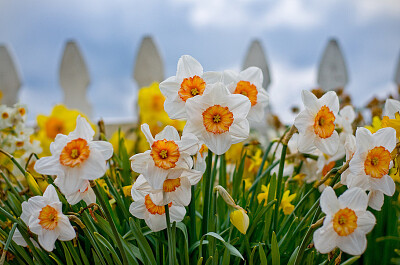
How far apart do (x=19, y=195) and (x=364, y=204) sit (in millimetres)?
580

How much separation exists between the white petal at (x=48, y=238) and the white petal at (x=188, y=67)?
28 centimetres

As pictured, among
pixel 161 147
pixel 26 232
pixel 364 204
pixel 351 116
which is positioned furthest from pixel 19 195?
pixel 351 116

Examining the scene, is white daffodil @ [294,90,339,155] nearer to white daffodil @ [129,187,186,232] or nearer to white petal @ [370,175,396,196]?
white petal @ [370,175,396,196]

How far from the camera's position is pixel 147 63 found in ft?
10.7

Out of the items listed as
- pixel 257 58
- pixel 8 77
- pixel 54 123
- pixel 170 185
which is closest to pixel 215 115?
pixel 170 185

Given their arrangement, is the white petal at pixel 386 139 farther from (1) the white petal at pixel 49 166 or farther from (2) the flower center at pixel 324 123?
(1) the white petal at pixel 49 166

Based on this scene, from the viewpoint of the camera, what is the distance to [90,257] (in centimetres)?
76

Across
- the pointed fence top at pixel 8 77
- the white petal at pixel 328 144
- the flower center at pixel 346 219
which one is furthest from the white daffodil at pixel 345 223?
the pointed fence top at pixel 8 77

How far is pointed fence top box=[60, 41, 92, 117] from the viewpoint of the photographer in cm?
329

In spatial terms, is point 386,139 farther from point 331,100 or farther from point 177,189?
point 177,189

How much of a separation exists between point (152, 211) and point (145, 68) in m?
2.70

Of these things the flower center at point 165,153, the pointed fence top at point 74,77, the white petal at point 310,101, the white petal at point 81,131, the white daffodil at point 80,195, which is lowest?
the pointed fence top at point 74,77

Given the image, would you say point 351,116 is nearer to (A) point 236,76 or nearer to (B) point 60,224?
(A) point 236,76

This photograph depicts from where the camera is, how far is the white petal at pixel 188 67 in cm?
67
